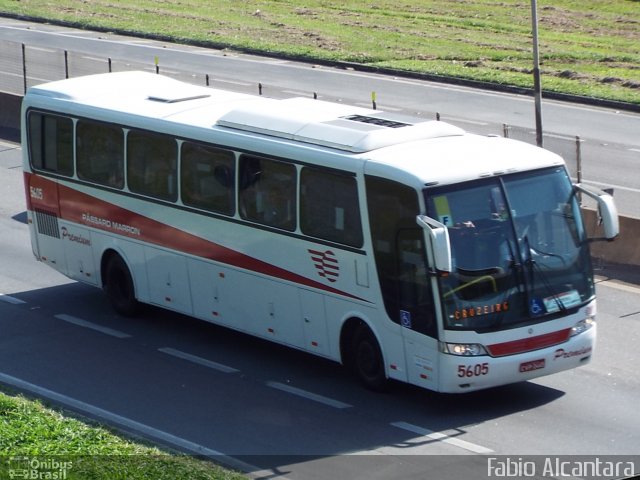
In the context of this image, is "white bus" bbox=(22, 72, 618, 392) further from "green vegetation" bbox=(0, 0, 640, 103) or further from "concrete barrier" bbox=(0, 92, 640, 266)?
"green vegetation" bbox=(0, 0, 640, 103)

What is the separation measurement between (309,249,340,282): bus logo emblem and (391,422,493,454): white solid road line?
184cm

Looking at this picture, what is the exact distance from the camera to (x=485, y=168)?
482 inches

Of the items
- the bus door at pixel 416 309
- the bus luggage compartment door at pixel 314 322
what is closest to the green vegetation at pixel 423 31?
the bus luggage compartment door at pixel 314 322

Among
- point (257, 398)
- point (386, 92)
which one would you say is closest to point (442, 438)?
point (257, 398)

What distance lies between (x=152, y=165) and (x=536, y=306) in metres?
5.61

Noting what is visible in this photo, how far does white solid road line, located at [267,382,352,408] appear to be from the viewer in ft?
42.2

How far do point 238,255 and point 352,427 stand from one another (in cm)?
305

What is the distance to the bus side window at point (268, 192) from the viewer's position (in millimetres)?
13645

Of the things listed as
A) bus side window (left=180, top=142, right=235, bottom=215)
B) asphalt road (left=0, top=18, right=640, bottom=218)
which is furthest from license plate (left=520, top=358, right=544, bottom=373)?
asphalt road (left=0, top=18, right=640, bottom=218)

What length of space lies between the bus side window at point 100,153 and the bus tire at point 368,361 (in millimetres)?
4505

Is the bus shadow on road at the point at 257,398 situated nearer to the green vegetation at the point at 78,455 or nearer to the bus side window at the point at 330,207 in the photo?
the green vegetation at the point at 78,455

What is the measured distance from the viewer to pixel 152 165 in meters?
15.5

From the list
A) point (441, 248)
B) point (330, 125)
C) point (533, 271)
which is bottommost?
point (533, 271)

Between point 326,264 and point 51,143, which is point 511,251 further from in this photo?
point 51,143
